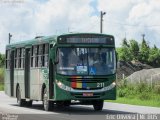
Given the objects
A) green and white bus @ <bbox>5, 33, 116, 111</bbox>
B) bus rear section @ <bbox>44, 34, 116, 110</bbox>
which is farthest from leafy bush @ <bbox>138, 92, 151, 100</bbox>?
bus rear section @ <bbox>44, 34, 116, 110</bbox>

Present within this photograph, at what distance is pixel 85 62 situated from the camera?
25.1 m

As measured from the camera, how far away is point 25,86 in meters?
30.0

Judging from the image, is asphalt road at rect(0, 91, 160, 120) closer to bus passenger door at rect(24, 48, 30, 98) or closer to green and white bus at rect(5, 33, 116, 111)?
green and white bus at rect(5, 33, 116, 111)

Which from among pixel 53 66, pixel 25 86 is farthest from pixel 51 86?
pixel 25 86

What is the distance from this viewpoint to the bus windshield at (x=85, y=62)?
2492 centimetres

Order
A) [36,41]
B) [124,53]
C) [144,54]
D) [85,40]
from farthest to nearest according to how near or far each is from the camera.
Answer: [144,54] → [124,53] → [36,41] → [85,40]

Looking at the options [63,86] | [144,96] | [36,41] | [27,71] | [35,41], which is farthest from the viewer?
[144,96]

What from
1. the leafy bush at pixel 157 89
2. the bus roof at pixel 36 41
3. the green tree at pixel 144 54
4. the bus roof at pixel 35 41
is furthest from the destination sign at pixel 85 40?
the green tree at pixel 144 54

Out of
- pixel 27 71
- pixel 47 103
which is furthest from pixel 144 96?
pixel 47 103

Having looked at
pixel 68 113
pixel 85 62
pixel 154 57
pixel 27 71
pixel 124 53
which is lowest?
pixel 68 113

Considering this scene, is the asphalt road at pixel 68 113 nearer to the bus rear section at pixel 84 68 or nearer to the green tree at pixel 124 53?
the bus rear section at pixel 84 68

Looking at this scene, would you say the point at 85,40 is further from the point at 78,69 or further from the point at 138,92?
the point at 138,92

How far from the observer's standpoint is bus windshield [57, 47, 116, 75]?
24.9m

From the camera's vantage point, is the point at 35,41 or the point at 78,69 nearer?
the point at 78,69
